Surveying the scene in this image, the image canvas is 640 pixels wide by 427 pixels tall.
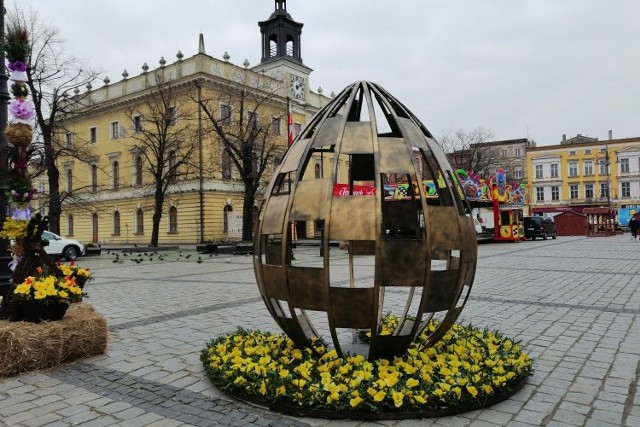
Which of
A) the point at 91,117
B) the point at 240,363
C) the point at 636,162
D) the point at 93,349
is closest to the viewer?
the point at 240,363

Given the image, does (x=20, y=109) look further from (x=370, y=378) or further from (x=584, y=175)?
(x=584, y=175)

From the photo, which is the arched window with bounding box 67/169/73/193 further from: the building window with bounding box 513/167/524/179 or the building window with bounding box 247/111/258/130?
the building window with bounding box 513/167/524/179

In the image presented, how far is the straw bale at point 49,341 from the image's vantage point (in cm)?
490

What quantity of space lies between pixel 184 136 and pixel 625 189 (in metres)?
68.2

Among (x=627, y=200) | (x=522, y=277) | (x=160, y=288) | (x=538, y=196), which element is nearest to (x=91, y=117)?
(x=160, y=288)

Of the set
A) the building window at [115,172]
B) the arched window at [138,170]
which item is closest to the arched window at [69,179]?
the building window at [115,172]

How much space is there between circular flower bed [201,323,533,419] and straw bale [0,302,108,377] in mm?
1463

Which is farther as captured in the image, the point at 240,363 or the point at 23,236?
the point at 23,236

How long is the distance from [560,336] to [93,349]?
551cm

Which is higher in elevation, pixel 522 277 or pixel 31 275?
pixel 31 275

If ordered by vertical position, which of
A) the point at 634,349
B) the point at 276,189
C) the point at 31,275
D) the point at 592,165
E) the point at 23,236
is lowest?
the point at 634,349

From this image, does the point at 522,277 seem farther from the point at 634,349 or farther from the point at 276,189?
the point at 276,189

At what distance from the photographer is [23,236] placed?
5.79m

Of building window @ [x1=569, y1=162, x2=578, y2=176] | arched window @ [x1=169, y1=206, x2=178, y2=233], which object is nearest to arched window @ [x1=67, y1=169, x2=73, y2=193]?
arched window @ [x1=169, y1=206, x2=178, y2=233]
